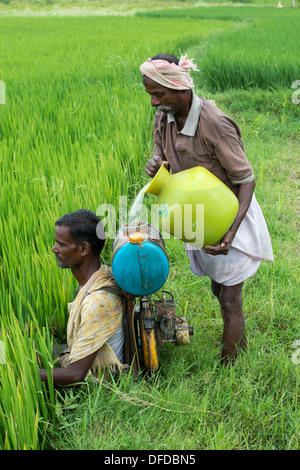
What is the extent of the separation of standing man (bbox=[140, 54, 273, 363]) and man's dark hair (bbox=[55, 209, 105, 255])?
0.29 m

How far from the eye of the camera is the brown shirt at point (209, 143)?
1.77 meters

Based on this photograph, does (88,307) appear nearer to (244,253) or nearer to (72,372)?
(72,372)

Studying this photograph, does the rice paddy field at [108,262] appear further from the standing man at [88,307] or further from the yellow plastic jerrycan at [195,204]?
the yellow plastic jerrycan at [195,204]

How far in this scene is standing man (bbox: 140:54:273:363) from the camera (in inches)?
68.4

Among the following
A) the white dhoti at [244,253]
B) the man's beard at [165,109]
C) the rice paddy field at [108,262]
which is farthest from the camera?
the white dhoti at [244,253]

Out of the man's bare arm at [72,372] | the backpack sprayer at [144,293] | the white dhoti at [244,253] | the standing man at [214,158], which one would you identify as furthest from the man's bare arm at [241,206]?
the man's bare arm at [72,372]

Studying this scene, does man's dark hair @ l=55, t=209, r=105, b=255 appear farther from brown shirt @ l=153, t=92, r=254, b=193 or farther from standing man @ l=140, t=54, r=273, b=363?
brown shirt @ l=153, t=92, r=254, b=193

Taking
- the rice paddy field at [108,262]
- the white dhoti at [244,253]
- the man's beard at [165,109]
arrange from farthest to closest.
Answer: the white dhoti at [244,253] → the man's beard at [165,109] → the rice paddy field at [108,262]

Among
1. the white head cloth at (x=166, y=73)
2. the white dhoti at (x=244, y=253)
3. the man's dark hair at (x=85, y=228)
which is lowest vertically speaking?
the white dhoti at (x=244, y=253)

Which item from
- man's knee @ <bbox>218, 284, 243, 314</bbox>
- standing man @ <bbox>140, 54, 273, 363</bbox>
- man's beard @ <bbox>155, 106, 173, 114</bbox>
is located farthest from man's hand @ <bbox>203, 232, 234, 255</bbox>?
man's beard @ <bbox>155, 106, 173, 114</bbox>

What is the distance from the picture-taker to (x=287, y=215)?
362 centimetres

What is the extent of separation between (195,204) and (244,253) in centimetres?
37

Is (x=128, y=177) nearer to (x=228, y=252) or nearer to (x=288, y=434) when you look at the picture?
(x=228, y=252)
